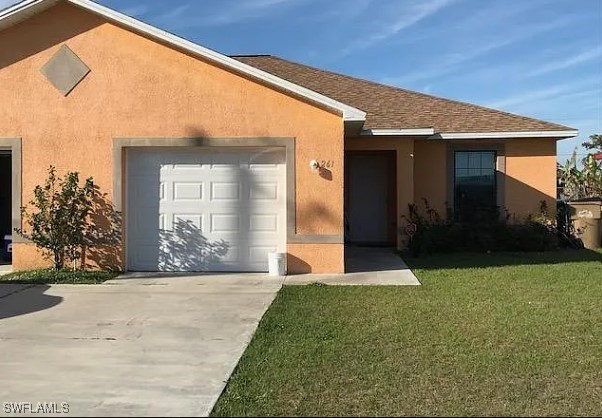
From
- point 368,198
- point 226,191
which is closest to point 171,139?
point 226,191

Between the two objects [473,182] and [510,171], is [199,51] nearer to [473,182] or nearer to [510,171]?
[473,182]

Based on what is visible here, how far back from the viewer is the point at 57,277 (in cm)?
1017

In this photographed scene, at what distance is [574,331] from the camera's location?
661 cm

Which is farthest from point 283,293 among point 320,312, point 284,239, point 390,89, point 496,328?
point 390,89

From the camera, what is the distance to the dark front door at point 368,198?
1605 centimetres

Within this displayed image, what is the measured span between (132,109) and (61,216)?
2.29 meters

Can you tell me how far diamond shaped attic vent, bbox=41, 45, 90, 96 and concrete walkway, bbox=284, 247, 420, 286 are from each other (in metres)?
5.29

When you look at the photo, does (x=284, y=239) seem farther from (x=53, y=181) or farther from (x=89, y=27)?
(x=89, y=27)

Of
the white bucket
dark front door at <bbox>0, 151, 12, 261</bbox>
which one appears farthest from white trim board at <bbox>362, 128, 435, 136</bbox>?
dark front door at <bbox>0, 151, 12, 261</bbox>

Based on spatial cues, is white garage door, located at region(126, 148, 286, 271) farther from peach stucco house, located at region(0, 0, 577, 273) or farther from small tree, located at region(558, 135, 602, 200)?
small tree, located at region(558, 135, 602, 200)

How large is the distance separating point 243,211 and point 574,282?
5.84 m

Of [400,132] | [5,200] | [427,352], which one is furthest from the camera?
[5,200]

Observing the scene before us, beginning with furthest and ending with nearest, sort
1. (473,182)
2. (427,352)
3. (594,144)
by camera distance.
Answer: (594,144)
(473,182)
(427,352)

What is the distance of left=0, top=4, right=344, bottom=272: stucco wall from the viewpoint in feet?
35.2
